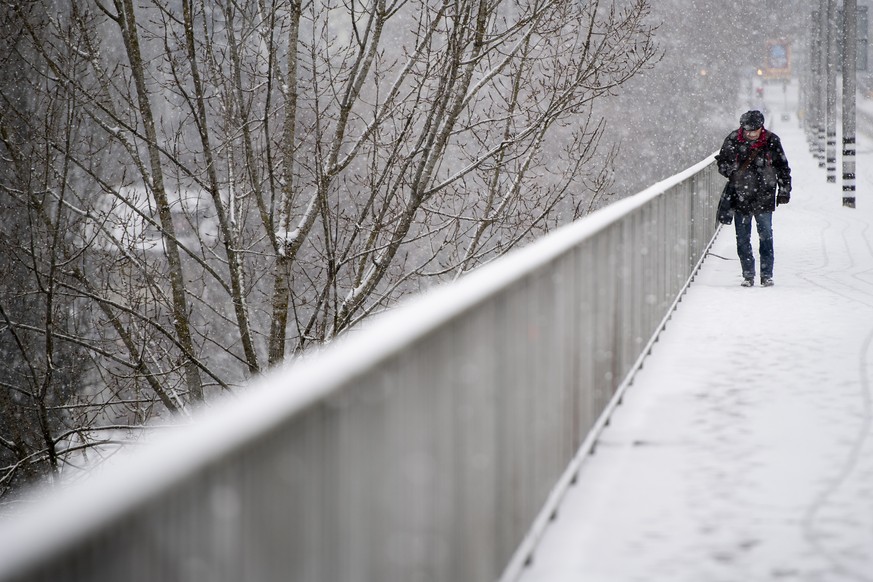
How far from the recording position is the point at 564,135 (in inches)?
1796

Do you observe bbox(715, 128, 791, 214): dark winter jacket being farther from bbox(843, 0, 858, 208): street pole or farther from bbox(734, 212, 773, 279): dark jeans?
bbox(843, 0, 858, 208): street pole

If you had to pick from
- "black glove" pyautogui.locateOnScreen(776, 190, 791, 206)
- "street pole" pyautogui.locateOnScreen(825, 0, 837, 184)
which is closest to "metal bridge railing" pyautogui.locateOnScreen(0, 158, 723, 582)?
"black glove" pyautogui.locateOnScreen(776, 190, 791, 206)

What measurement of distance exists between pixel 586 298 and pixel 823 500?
130 centimetres

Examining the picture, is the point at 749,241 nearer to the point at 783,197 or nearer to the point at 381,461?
the point at 783,197

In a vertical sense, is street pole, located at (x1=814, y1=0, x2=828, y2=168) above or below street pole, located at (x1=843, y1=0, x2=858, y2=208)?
above

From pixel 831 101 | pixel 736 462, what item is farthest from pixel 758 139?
pixel 831 101

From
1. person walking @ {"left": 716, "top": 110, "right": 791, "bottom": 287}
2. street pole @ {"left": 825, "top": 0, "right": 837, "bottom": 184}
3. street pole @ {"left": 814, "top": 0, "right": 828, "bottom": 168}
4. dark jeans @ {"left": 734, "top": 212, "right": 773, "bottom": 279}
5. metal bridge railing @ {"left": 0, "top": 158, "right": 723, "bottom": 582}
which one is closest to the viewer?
metal bridge railing @ {"left": 0, "top": 158, "right": 723, "bottom": 582}

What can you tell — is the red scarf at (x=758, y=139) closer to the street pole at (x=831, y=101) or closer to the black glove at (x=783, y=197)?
the black glove at (x=783, y=197)

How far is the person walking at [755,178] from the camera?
10711 mm

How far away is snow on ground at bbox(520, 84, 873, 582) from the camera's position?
3861mm

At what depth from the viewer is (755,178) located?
10789mm

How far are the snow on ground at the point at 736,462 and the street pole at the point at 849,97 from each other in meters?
13.7

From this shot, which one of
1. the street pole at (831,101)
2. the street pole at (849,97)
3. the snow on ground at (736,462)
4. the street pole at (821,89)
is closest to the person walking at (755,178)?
the snow on ground at (736,462)

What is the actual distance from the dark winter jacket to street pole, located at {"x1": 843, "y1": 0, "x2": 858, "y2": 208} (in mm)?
12731
